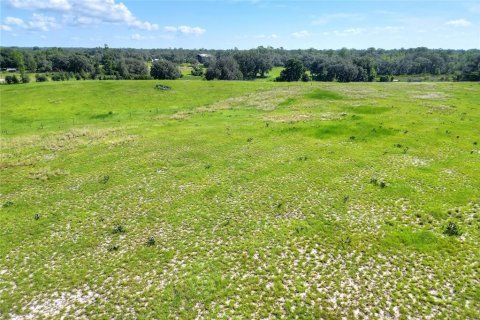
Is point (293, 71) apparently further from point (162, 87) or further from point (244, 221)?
point (244, 221)

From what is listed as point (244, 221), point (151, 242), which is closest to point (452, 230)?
point (244, 221)

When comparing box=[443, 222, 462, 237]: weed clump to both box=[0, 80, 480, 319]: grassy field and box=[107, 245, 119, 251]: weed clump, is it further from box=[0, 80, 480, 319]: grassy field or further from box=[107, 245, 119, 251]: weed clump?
box=[107, 245, 119, 251]: weed clump

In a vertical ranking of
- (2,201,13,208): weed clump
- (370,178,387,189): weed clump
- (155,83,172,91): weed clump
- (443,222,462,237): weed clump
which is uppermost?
(155,83,172,91): weed clump

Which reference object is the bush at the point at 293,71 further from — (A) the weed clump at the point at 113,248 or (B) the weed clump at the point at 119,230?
(A) the weed clump at the point at 113,248

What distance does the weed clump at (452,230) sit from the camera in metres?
A: 22.7

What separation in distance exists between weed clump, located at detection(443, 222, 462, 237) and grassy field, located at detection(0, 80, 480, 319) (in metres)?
0.09

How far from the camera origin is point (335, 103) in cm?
7494

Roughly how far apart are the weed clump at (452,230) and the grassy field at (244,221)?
93 millimetres

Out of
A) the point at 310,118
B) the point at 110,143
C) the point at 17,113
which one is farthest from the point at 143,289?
the point at 17,113

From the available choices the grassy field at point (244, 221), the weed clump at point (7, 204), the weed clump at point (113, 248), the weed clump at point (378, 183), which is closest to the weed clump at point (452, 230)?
the grassy field at point (244, 221)

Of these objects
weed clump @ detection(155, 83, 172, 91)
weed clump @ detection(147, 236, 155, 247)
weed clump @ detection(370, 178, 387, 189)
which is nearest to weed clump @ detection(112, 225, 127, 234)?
weed clump @ detection(147, 236, 155, 247)

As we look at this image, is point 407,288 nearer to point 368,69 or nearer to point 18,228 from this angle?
point 18,228

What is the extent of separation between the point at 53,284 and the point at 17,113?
71.1m

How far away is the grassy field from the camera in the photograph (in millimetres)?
17625
